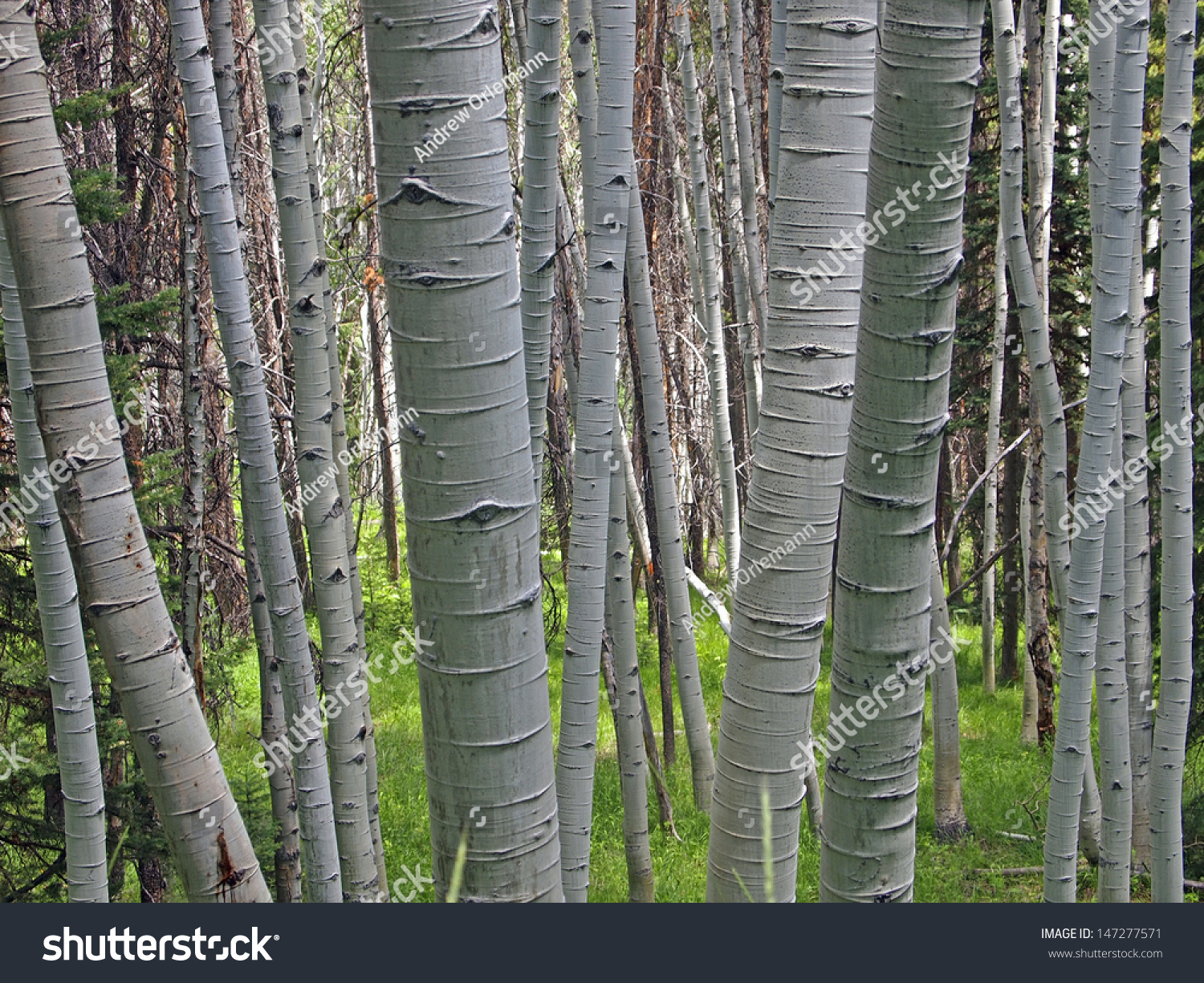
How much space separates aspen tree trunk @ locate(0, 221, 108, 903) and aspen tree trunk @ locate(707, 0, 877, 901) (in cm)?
146

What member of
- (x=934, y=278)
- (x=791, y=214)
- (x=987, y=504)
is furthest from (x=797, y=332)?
(x=987, y=504)

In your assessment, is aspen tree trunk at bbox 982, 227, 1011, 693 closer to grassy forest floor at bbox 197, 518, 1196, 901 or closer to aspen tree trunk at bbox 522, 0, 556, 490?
grassy forest floor at bbox 197, 518, 1196, 901

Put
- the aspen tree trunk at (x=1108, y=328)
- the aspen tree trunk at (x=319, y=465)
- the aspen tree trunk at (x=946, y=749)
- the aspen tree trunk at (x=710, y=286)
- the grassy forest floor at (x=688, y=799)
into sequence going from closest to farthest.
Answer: the aspen tree trunk at (x=1108, y=328) → the aspen tree trunk at (x=319, y=465) → the aspen tree trunk at (x=710, y=286) → the grassy forest floor at (x=688, y=799) → the aspen tree trunk at (x=946, y=749)

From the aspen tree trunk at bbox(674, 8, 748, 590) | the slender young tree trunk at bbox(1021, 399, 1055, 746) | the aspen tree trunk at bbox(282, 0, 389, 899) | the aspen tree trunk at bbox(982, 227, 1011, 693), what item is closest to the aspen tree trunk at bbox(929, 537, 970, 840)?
the slender young tree trunk at bbox(1021, 399, 1055, 746)

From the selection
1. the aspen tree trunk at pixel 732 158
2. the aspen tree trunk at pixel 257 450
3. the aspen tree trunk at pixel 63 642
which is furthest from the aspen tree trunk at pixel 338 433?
the aspen tree trunk at pixel 732 158

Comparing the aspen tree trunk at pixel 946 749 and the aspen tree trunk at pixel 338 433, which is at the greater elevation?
the aspen tree trunk at pixel 338 433

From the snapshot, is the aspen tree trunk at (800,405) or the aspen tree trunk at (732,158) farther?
the aspen tree trunk at (732,158)

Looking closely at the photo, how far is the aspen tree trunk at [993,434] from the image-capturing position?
281 inches

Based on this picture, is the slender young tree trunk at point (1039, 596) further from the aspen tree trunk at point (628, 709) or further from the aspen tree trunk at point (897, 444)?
the aspen tree trunk at point (897, 444)

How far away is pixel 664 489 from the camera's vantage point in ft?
14.9

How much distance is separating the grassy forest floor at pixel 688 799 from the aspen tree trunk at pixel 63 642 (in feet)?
7.34

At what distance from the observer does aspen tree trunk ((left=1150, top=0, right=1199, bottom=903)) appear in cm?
309

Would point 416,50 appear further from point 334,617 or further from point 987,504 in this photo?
point 987,504

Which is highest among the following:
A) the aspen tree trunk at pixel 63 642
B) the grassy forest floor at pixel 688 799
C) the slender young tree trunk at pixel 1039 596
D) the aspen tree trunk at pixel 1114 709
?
the aspen tree trunk at pixel 63 642
